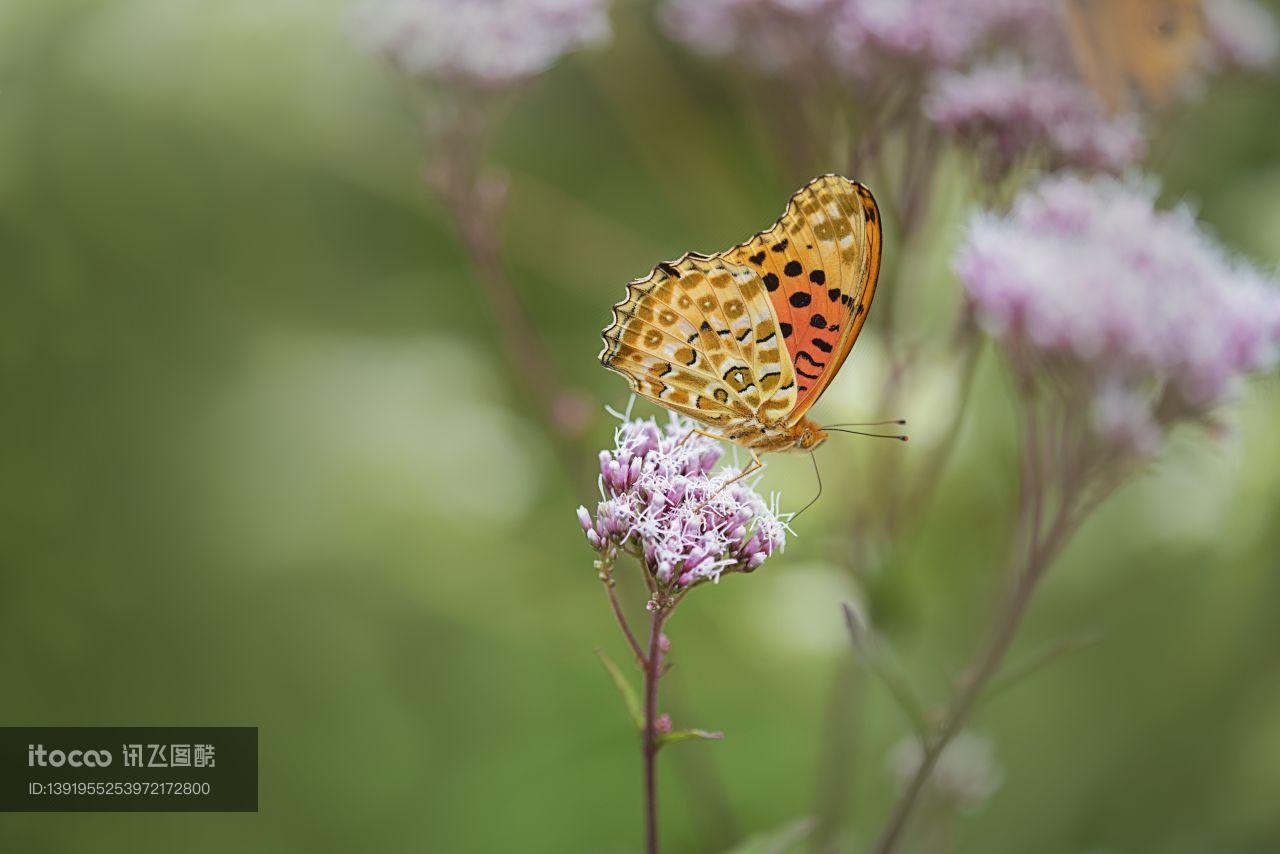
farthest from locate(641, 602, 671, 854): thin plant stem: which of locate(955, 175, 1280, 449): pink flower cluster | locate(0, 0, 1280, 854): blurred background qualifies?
locate(0, 0, 1280, 854): blurred background

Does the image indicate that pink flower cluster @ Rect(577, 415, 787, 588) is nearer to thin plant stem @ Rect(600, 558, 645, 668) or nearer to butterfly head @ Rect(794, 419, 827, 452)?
thin plant stem @ Rect(600, 558, 645, 668)

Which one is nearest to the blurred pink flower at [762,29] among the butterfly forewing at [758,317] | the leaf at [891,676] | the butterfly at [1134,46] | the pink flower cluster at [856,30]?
the pink flower cluster at [856,30]

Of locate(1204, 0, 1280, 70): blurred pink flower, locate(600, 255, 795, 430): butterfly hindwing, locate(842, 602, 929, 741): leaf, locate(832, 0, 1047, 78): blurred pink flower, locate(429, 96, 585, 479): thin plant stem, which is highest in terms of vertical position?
locate(1204, 0, 1280, 70): blurred pink flower

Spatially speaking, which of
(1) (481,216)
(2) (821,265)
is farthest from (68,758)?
(2) (821,265)

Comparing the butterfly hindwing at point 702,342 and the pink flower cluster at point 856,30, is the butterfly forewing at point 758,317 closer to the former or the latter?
the butterfly hindwing at point 702,342

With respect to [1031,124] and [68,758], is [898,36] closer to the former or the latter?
[1031,124]

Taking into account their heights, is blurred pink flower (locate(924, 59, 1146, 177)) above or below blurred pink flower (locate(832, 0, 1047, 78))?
below
